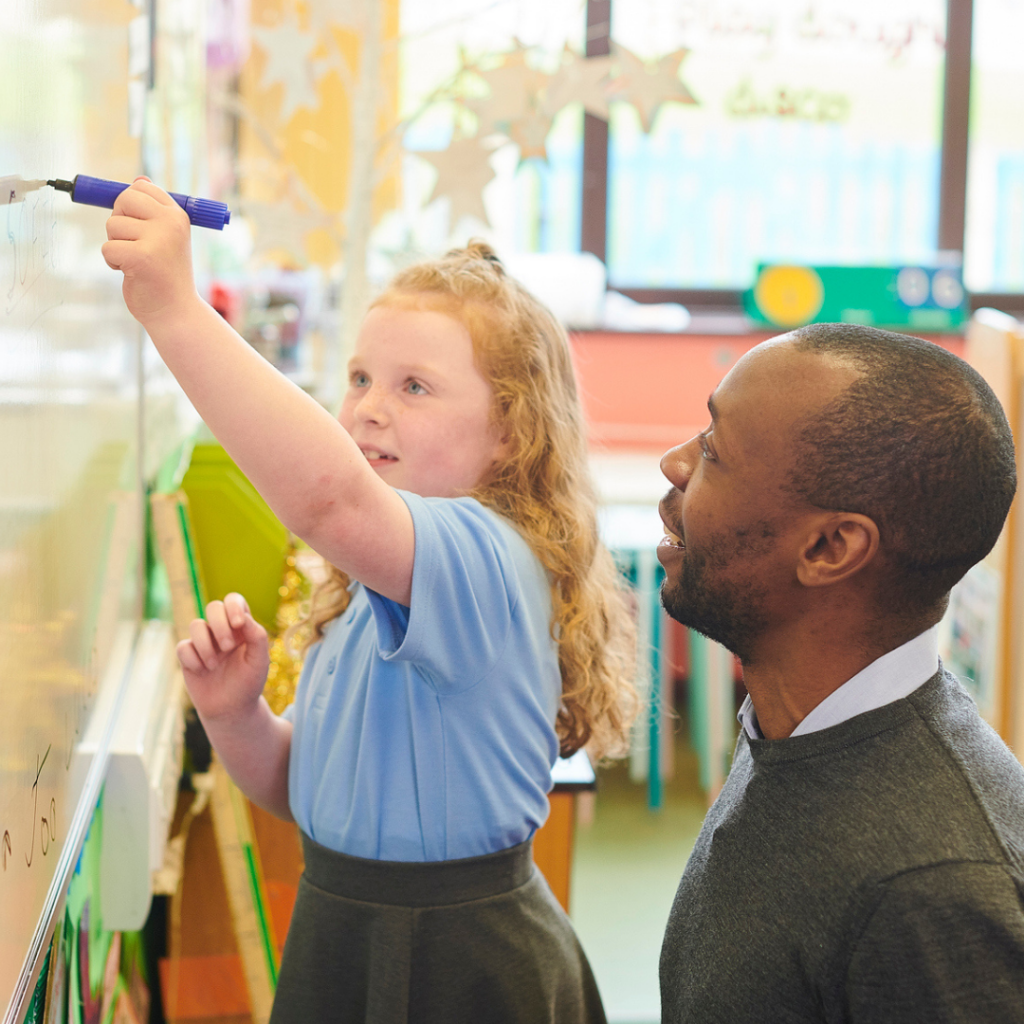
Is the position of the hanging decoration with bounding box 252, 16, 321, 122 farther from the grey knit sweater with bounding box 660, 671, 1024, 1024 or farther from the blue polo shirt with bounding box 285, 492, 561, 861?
the grey knit sweater with bounding box 660, 671, 1024, 1024

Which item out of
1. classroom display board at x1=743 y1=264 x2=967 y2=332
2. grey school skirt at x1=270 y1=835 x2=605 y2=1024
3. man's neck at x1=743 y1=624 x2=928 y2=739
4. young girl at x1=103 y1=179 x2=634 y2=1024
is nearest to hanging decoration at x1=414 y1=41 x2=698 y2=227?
young girl at x1=103 y1=179 x2=634 y2=1024

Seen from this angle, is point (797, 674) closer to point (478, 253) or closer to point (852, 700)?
point (852, 700)

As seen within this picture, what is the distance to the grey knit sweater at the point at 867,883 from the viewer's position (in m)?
0.60

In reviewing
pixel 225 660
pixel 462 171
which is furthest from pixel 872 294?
pixel 225 660

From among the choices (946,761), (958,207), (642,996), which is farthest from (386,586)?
(958,207)

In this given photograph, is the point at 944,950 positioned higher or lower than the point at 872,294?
lower

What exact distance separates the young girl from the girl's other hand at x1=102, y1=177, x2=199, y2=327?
0.24 m

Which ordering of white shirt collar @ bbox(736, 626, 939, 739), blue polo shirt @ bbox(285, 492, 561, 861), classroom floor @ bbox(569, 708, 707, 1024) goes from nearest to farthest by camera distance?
1. white shirt collar @ bbox(736, 626, 939, 739)
2. blue polo shirt @ bbox(285, 492, 561, 861)
3. classroom floor @ bbox(569, 708, 707, 1024)

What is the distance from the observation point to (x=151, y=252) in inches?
26.9

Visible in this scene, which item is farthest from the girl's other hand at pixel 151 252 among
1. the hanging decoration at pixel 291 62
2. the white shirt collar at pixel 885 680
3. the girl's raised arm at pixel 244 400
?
the hanging decoration at pixel 291 62

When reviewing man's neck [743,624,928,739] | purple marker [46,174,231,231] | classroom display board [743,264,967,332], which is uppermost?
purple marker [46,174,231,231]

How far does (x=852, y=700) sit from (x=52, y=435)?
0.56 m

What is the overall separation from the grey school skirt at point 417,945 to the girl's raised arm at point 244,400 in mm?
332

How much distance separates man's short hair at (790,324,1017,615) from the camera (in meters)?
0.65
